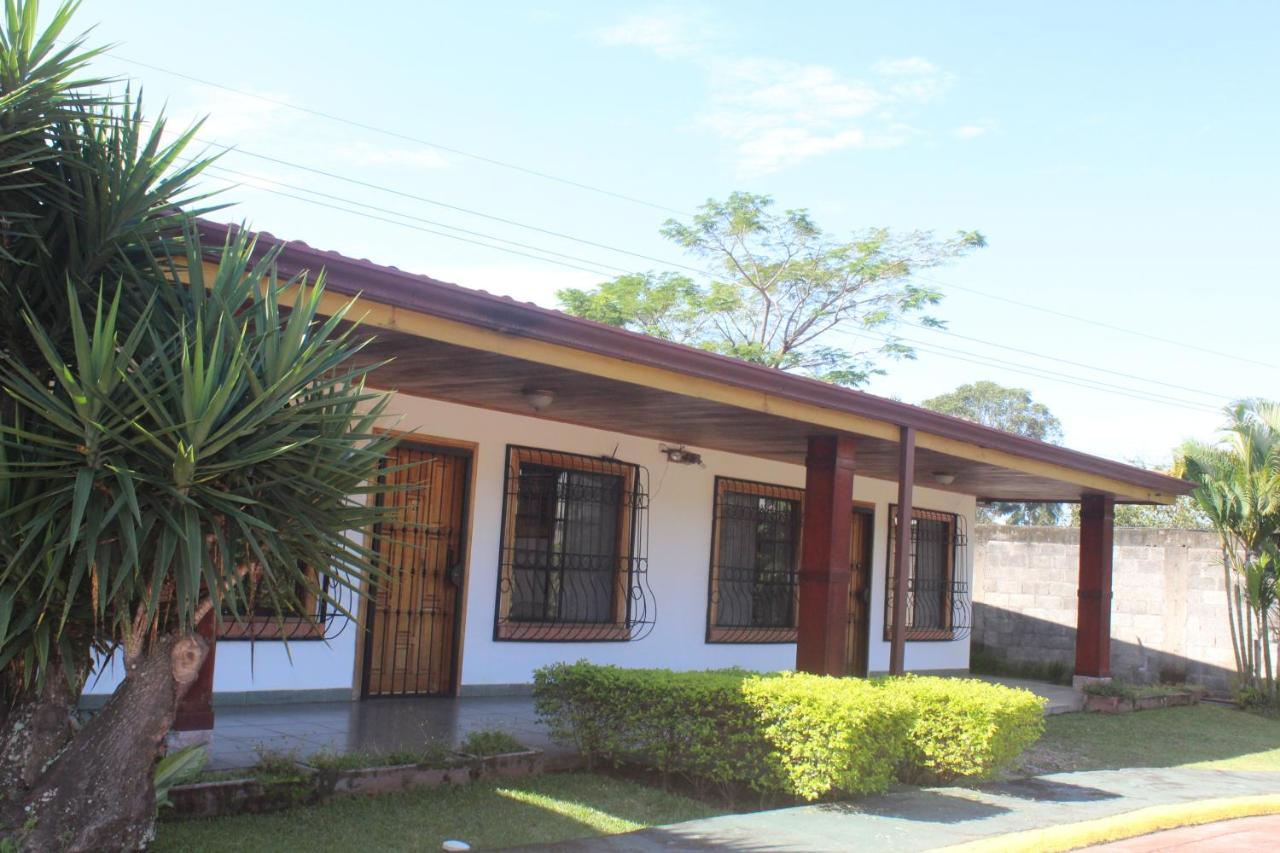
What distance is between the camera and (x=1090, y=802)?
7422 millimetres

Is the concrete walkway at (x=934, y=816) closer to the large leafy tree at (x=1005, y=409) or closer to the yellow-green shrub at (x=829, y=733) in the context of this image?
the yellow-green shrub at (x=829, y=733)

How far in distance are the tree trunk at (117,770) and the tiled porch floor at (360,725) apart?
1.68 m

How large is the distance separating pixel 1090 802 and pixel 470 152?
58.0 ft

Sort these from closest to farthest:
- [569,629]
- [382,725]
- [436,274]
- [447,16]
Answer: [436,274] < [382,725] < [569,629] < [447,16]

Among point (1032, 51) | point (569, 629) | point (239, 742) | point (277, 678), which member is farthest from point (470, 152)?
point (239, 742)

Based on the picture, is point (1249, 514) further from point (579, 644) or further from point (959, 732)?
point (579, 644)

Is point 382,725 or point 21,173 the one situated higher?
point 21,173

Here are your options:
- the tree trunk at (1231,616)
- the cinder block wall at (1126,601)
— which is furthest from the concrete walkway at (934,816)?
the cinder block wall at (1126,601)

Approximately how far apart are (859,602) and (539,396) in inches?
267

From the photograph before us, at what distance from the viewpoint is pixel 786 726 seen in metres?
→ 6.64

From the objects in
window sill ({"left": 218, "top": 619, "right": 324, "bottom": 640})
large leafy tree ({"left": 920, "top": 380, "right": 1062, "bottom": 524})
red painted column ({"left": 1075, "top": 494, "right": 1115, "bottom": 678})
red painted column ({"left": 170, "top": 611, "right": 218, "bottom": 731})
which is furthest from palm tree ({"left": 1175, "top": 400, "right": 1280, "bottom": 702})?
large leafy tree ({"left": 920, "top": 380, "right": 1062, "bottom": 524})

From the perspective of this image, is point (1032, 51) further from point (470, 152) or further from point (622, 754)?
point (470, 152)

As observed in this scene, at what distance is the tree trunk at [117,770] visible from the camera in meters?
4.27

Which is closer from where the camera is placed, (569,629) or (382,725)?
(382,725)
